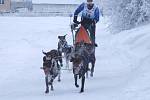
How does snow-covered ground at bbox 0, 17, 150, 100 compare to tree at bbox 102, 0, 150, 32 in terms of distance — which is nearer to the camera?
snow-covered ground at bbox 0, 17, 150, 100

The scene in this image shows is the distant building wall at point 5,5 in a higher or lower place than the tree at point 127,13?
lower

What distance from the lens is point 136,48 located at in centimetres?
1680

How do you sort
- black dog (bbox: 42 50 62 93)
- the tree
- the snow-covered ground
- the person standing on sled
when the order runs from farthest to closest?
the tree, the person standing on sled, black dog (bbox: 42 50 62 93), the snow-covered ground

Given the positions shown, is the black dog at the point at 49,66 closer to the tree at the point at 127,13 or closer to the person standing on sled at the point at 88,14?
the person standing on sled at the point at 88,14

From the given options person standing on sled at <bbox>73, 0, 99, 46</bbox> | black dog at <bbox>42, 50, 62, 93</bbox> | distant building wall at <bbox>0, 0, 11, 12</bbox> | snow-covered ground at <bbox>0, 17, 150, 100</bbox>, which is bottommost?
distant building wall at <bbox>0, 0, 11, 12</bbox>

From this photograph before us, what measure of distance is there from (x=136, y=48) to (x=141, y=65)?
3800 mm

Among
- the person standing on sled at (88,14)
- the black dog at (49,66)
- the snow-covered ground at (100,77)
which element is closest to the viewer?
the snow-covered ground at (100,77)

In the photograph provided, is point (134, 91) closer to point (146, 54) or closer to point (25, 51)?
point (146, 54)

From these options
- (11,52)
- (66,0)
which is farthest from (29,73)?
(66,0)

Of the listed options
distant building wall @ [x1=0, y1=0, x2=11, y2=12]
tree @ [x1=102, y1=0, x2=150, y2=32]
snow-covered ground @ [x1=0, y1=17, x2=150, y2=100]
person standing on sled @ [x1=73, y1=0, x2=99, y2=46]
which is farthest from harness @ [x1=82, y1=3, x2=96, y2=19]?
distant building wall @ [x1=0, y1=0, x2=11, y2=12]

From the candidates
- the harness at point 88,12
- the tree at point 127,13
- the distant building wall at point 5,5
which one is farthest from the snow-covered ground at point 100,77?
the distant building wall at point 5,5

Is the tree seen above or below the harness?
below

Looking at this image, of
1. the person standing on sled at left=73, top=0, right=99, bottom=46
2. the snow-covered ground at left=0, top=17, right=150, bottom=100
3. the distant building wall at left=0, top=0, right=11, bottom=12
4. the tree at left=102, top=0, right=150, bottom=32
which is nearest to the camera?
the snow-covered ground at left=0, top=17, right=150, bottom=100

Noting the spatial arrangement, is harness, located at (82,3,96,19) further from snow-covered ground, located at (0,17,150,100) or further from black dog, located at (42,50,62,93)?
black dog, located at (42,50,62,93)
